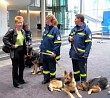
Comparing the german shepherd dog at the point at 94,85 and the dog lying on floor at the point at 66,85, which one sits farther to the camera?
the german shepherd dog at the point at 94,85

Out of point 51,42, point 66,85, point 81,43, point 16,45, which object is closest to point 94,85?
point 66,85

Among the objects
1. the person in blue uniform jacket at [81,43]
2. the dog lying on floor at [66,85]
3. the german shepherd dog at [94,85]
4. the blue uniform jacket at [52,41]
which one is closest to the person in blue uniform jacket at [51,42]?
the blue uniform jacket at [52,41]

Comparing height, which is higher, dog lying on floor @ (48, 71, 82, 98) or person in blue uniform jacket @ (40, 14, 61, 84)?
person in blue uniform jacket @ (40, 14, 61, 84)

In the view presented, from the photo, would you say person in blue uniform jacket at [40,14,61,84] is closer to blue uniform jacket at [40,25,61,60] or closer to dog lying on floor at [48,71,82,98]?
blue uniform jacket at [40,25,61,60]

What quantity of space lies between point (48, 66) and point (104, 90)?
1324mm

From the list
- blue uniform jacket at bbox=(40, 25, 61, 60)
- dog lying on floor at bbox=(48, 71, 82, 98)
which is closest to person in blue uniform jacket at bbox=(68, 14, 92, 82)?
blue uniform jacket at bbox=(40, 25, 61, 60)

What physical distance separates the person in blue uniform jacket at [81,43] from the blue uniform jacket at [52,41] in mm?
296

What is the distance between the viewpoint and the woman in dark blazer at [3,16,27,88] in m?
4.88

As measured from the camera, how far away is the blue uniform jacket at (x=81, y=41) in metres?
4.91

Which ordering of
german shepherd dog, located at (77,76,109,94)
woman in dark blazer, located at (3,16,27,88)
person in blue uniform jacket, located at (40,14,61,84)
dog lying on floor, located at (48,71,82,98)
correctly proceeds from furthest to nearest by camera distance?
1. person in blue uniform jacket, located at (40,14,61,84)
2. woman in dark blazer, located at (3,16,27,88)
3. german shepherd dog, located at (77,76,109,94)
4. dog lying on floor, located at (48,71,82,98)

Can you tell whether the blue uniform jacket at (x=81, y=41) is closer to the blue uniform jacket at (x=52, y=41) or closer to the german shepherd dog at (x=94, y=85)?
the blue uniform jacket at (x=52, y=41)

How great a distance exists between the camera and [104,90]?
15.8 feet

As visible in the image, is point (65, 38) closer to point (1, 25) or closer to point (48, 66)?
point (1, 25)

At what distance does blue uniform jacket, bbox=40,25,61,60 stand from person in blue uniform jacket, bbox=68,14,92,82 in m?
0.30
